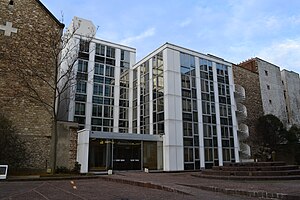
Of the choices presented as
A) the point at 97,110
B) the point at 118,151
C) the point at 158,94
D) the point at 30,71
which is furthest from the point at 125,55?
the point at 30,71

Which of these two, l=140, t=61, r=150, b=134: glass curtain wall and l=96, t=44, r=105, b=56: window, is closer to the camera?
l=140, t=61, r=150, b=134: glass curtain wall

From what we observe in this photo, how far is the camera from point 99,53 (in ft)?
113

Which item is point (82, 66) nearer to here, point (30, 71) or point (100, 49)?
Answer: point (100, 49)

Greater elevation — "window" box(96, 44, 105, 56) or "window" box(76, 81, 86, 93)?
"window" box(96, 44, 105, 56)

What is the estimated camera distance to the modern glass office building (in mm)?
24656

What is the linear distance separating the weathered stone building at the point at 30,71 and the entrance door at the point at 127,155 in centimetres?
648

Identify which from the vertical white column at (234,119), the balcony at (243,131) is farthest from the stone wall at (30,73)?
the balcony at (243,131)

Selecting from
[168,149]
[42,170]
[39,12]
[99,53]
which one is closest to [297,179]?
[168,149]

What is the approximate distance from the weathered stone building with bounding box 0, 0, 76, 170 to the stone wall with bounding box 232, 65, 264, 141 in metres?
26.8

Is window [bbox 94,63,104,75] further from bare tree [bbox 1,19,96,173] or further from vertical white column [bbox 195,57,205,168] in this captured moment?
vertical white column [bbox 195,57,205,168]

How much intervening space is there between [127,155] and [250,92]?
23841 mm

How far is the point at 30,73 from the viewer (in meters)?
20.8

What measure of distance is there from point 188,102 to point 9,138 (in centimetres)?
1823

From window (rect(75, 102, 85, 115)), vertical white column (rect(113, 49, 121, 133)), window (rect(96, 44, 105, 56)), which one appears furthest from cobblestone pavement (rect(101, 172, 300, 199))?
window (rect(96, 44, 105, 56))
